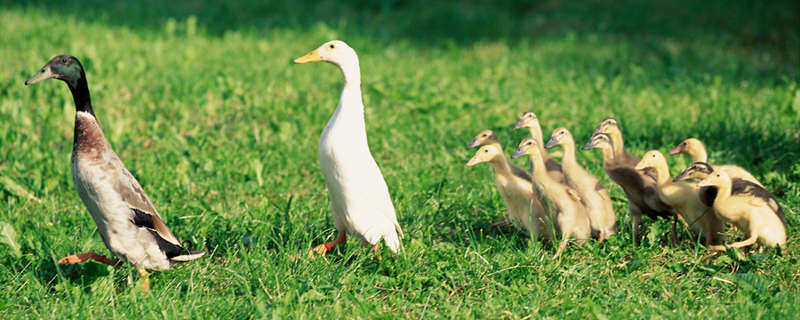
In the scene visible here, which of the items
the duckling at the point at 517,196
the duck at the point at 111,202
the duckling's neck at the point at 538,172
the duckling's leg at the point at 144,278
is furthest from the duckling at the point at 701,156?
the duckling's leg at the point at 144,278

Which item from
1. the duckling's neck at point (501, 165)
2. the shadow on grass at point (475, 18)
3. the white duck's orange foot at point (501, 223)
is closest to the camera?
the duckling's neck at point (501, 165)

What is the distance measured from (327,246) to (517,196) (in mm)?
1160

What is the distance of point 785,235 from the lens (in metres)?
3.86

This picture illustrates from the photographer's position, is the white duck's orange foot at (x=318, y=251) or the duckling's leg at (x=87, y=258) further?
the white duck's orange foot at (x=318, y=251)

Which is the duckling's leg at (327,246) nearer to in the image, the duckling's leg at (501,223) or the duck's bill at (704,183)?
the duckling's leg at (501,223)

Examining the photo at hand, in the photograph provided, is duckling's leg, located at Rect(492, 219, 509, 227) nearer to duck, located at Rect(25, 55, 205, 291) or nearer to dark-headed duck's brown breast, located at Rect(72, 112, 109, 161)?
duck, located at Rect(25, 55, 205, 291)

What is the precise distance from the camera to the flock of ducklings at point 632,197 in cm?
382

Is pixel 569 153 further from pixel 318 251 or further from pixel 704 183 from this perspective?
pixel 318 251

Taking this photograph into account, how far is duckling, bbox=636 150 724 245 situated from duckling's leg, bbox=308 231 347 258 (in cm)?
170

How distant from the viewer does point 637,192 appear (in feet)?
14.0

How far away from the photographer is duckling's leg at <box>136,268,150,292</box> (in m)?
3.56

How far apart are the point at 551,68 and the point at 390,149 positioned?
338cm

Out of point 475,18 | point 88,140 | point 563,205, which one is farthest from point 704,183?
point 475,18

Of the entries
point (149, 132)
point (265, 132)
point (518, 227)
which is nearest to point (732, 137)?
point (518, 227)
